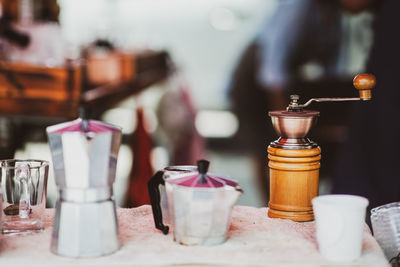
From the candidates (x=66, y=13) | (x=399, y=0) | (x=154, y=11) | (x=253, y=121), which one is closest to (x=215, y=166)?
(x=253, y=121)

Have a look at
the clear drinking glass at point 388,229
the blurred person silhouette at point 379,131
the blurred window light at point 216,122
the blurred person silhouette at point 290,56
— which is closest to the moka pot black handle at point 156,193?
the clear drinking glass at point 388,229

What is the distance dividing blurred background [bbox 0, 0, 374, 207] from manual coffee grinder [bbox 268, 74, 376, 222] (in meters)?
2.03

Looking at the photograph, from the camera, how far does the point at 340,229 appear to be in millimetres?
940

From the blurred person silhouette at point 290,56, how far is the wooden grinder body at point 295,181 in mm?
2787

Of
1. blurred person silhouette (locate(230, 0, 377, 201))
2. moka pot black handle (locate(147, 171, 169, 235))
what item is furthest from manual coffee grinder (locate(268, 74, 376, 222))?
blurred person silhouette (locate(230, 0, 377, 201))

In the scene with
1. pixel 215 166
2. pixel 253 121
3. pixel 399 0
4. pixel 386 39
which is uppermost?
pixel 399 0

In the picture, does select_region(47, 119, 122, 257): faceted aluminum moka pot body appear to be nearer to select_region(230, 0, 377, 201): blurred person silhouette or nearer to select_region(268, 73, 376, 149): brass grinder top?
select_region(268, 73, 376, 149): brass grinder top

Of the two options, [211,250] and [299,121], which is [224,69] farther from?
[211,250]

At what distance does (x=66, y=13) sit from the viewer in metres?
4.54

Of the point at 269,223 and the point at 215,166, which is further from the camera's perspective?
the point at 215,166

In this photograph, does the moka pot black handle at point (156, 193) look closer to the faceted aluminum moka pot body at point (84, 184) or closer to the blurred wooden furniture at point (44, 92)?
the faceted aluminum moka pot body at point (84, 184)

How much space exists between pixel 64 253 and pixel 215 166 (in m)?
3.23

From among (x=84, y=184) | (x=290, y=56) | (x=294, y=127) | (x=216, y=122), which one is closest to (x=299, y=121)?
(x=294, y=127)

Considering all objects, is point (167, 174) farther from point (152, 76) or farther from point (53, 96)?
point (152, 76)
